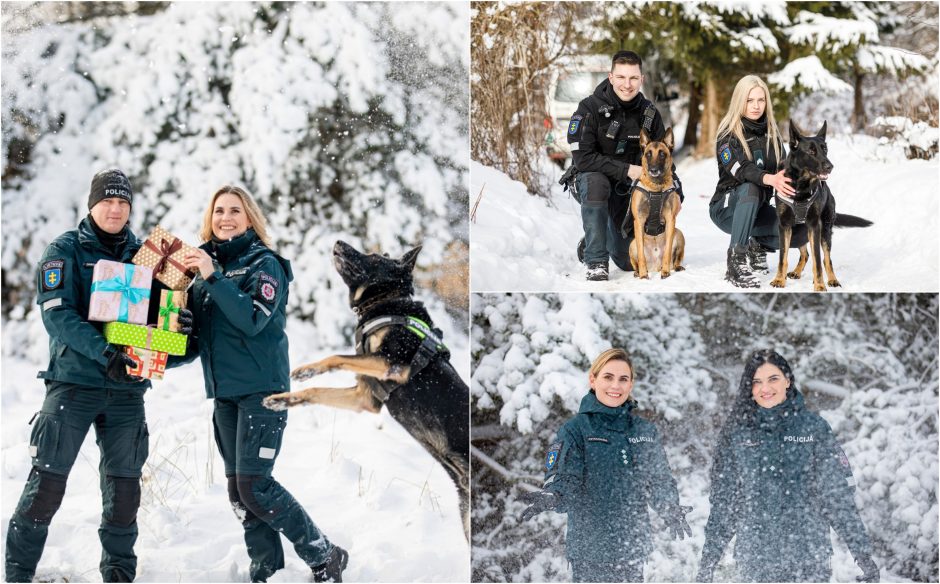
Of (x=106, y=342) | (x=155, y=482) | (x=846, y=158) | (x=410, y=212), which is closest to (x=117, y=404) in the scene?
(x=106, y=342)

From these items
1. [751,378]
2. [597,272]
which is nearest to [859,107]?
[751,378]

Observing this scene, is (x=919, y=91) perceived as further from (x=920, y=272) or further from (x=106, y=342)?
(x=106, y=342)

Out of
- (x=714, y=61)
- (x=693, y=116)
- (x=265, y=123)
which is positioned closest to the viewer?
(x=693, y=116)

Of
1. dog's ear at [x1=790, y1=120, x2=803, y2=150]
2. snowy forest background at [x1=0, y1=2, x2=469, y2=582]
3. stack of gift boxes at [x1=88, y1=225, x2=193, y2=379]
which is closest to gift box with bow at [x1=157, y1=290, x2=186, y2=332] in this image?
stack of gift boxes at [x1=88, y1=225, x2=193, y2=379]

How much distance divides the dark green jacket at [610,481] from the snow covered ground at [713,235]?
2.53ft

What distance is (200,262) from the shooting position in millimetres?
3402

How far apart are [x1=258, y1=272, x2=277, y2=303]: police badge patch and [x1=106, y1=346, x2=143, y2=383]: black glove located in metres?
0.63

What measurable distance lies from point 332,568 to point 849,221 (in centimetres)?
324

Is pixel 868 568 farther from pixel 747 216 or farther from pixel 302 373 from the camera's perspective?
pixel 302 373

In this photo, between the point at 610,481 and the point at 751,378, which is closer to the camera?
the point at 610,481

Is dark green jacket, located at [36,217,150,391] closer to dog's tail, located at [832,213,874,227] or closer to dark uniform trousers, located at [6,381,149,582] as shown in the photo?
dark uniform trousers, located at [6,381,149,582]

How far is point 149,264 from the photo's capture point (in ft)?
11.5

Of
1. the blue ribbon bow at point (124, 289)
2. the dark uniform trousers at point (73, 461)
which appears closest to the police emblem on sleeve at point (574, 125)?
the blue ribbon bow at point (124, 289)

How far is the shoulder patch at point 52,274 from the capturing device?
3.37m
